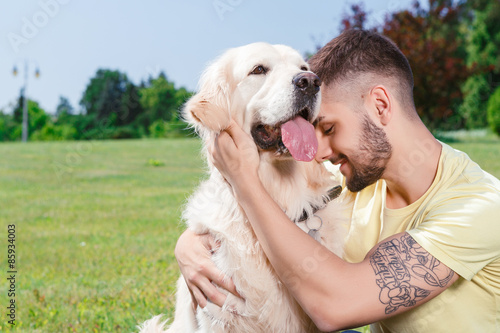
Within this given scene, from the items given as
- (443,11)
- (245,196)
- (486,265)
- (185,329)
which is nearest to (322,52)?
(245,196)

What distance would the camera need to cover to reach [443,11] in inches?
807

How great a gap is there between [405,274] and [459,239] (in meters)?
0.28

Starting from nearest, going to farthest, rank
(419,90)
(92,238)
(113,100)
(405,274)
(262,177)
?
(405,274) → (262,177) → (92,238) → (419,90) → (113,100)

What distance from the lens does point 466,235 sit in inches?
78.9

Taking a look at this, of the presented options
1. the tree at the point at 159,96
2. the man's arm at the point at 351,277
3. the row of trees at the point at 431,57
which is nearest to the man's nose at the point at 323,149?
the man's arm at the point at 351,277

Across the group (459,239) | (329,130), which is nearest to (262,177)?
(329,130)

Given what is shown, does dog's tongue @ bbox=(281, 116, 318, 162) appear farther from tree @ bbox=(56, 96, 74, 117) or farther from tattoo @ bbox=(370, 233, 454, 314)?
tree @ bbox=(56, 96, 74, 117)

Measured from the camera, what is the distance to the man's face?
8.02 feet

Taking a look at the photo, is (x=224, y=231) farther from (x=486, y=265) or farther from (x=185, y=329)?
(x=486, y=265)

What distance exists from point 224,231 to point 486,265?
1.24 metres

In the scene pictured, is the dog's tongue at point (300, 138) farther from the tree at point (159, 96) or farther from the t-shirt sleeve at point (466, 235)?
the tree at point (159, 96)

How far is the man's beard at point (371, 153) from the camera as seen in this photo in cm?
244

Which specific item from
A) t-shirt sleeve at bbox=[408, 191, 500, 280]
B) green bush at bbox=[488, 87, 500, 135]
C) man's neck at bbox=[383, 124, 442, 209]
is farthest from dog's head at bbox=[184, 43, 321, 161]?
green bush at bbox=[488, 87, 500, 135]

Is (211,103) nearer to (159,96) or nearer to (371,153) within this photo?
(371,153)
